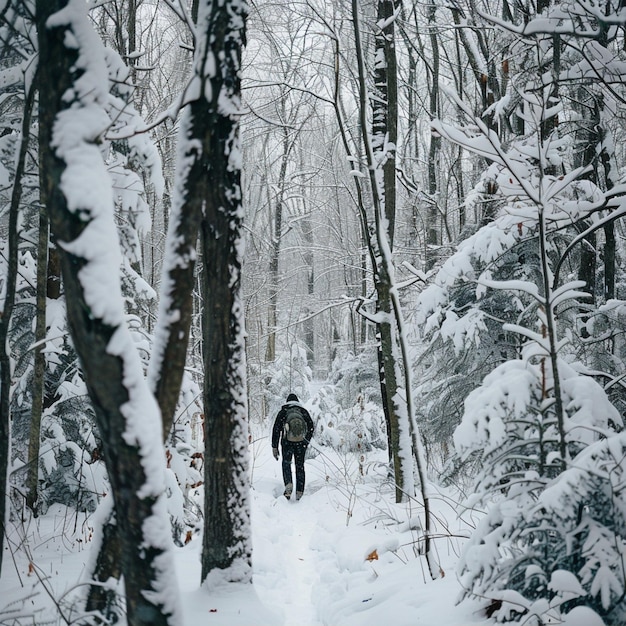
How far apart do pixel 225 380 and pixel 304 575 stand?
274 cm

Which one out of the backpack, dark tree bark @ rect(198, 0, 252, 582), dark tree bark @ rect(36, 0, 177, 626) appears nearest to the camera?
dark tree bark @ rect(36, 0, 177, 626)

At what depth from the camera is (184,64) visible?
528 inches

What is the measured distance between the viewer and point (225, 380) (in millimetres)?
3742

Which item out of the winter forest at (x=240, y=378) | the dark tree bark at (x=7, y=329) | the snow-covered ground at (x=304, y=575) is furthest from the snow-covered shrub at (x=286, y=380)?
the dark tree bark at (x=7, y=329)

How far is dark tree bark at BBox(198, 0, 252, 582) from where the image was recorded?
357 centimetres

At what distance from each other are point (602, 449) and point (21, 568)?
4582 mm

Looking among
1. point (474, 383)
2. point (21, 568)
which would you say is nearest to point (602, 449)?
point (21, 568)

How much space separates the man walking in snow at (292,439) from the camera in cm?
861

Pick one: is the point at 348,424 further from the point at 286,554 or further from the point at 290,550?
the point at 286,554

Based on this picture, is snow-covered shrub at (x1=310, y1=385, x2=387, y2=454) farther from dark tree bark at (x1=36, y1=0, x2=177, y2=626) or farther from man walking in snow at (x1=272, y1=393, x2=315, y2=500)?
dark tree bark at (x1=36, y1=0, x2=177, y2=626)

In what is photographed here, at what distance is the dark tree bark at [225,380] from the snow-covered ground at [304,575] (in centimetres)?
31

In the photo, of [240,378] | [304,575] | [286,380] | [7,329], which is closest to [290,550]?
[304,575]

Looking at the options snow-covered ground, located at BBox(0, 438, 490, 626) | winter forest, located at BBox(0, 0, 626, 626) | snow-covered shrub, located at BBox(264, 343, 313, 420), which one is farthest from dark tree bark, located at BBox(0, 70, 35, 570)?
snow-covered shrub, located at BBox(264, 343, 313, 420)

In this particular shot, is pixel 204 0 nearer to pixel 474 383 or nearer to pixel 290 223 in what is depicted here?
pixel 474 383
